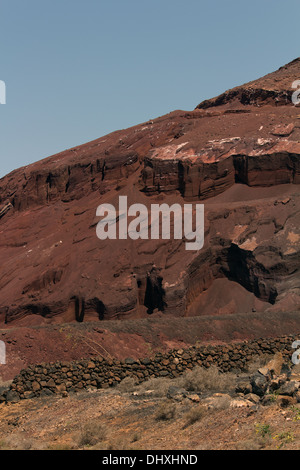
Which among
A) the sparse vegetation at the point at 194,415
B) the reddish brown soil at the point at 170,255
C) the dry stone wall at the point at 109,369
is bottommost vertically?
the dry stone wall at the point at 109,369

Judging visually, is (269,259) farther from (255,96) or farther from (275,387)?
(255,96)

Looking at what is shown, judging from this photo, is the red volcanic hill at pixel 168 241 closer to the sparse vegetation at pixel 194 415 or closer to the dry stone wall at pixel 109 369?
the dry stone wall at pixel 109 369

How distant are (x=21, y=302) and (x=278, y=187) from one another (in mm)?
20018

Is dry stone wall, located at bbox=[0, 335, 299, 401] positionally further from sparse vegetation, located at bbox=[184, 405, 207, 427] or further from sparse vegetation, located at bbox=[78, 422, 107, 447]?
sparse vegetation, located at bbox=[184, 405, 207, 427]

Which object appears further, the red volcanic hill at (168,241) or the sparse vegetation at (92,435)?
the red volcanic hill at (168,241)

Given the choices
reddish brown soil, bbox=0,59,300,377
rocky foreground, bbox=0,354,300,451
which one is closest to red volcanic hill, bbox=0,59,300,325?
reddish brown soil, bbox=0,59,300,377

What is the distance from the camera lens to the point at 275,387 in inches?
437

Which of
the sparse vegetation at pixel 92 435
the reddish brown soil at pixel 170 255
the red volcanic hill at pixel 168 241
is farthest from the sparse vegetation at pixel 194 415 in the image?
the red volcanic hill at pixel 168 241

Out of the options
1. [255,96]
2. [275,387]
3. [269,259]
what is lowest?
[275,387]

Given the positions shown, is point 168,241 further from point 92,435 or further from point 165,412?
point 92,435

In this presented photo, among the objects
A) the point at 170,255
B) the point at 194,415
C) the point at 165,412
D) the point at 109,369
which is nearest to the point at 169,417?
the point at 165,412

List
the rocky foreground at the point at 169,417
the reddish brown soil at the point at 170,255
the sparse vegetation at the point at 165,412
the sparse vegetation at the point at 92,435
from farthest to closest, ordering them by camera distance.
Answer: the reddish brown soil at the point at 170,255
the sparse vegetation at the point at 165,412
the sparse vegetation at the point at 92,435
the rocky foreground at the point at 169,417

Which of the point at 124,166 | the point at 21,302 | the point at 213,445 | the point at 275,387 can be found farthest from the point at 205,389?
the point at 124,166

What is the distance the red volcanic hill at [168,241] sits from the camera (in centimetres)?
2939
